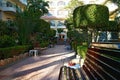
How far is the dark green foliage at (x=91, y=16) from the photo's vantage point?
19778mm

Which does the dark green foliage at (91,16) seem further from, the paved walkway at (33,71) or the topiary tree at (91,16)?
the paved walkway at (33,71)

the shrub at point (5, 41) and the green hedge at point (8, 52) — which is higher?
the shrub at point (5, 41)

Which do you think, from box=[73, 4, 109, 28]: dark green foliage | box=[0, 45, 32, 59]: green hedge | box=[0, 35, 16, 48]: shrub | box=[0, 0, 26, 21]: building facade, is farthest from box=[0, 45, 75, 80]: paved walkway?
box=[0, 0, 26, 21]: building facade

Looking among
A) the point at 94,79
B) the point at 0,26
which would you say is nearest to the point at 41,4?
the point at 0,26

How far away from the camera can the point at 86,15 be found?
784 inches

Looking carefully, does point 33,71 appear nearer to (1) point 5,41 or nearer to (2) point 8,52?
(2) point 8,52

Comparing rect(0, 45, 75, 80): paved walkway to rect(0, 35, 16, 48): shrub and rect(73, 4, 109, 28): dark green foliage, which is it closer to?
rect(0, 35, 16, 48): shrub

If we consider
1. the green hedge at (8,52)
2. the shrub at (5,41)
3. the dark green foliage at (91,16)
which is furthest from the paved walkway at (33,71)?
the dark green foliage at (91,16)

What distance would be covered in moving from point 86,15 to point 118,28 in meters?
12.7

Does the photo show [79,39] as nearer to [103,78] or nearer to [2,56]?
[2,56]

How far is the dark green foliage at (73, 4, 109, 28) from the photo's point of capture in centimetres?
1978

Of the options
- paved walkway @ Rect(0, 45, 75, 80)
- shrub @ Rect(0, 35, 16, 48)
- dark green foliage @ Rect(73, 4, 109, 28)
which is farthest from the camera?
dark green foliage @ Rect(73, 4, 109, 28)

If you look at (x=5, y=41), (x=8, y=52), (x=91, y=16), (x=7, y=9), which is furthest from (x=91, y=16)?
(x=7, y=9)

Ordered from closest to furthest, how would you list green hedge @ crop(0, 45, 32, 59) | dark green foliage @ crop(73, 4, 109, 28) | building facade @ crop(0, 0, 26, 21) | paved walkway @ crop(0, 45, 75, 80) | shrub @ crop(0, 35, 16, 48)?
paved walkway @ crop(0, 45, 75, 80) → green hedge @ crop(0, 45, 32, 59) → shrub @ crop(0, 35, 16, 48) → dark green foliage @ crop(73, 4, 109, 28) → building facade @ crop(0, 0, 26, 21)
